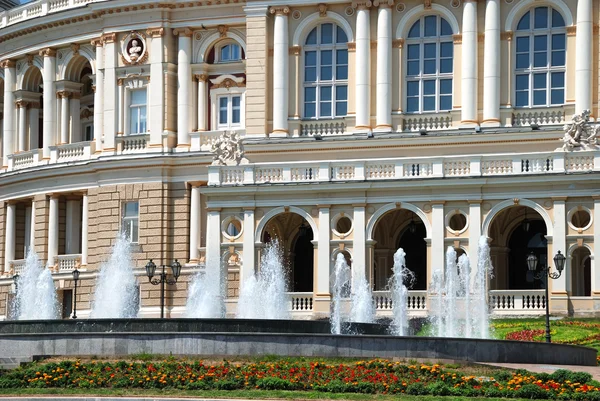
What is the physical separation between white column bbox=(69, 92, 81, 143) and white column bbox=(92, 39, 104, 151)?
118 inches

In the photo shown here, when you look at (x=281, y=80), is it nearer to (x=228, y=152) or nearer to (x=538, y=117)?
(x=228, y=152)

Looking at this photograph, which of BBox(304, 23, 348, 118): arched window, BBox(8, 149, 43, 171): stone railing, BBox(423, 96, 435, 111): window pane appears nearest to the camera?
BBox(423, 96, 435, 111): window pane

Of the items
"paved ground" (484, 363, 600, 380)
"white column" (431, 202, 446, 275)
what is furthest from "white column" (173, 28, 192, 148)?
"paved ground" (484, 363, 600, 380)

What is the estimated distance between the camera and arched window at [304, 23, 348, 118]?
7519 centimetres

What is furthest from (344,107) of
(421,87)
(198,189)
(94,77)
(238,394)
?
(238,394)

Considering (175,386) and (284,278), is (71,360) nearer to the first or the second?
(175,386)

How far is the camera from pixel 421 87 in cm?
7388

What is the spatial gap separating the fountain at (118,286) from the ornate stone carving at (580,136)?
24674 millimetres

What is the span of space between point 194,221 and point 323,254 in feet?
43.2

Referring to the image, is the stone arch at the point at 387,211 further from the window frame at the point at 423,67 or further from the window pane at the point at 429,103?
the window pane at the point at 429,103

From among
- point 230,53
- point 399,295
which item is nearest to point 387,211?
point 399,295

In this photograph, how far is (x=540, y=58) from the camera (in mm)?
71812

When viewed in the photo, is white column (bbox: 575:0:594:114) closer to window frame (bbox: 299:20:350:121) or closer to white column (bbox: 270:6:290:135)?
window frame (bbox: 299:20:350:121)

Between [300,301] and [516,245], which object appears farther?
[516,245]
